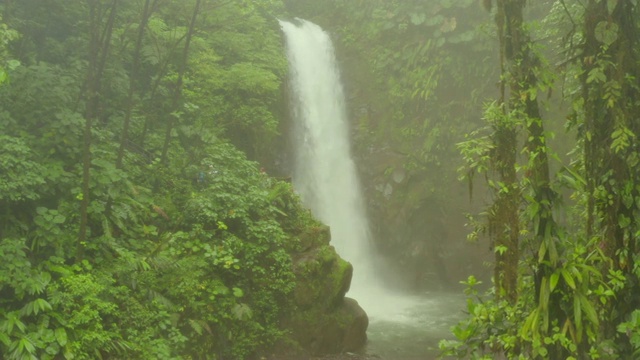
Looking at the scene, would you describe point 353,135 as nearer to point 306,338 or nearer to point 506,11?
point 306,338

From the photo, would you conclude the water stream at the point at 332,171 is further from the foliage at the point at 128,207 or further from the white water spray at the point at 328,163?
the foliage at the point at 128,207

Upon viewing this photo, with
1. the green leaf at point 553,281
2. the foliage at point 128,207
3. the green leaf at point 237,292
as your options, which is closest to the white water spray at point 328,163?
the foliage at point 128,207

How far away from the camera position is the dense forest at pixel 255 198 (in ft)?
14.2

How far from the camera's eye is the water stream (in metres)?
15.4

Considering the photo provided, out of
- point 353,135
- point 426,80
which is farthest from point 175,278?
point 426,80

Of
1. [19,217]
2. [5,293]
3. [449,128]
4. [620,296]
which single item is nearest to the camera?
[620,296]

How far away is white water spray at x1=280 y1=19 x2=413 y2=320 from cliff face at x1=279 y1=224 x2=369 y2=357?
191 inches

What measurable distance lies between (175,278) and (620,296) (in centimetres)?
601

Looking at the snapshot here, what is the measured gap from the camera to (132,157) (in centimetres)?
967

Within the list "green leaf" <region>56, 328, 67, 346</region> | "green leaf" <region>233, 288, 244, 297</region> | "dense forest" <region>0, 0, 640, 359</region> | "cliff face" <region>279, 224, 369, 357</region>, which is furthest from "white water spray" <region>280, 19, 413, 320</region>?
"green leaf" <region>56, 328, 67, 346</region>

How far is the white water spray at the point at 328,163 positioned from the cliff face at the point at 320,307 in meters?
4.85

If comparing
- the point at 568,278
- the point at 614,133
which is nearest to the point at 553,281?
the point at 568,278

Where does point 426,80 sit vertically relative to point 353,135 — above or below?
above

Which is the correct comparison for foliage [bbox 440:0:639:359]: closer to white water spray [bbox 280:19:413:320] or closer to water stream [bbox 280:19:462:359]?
water stream [bbox 280:19:462:359]
